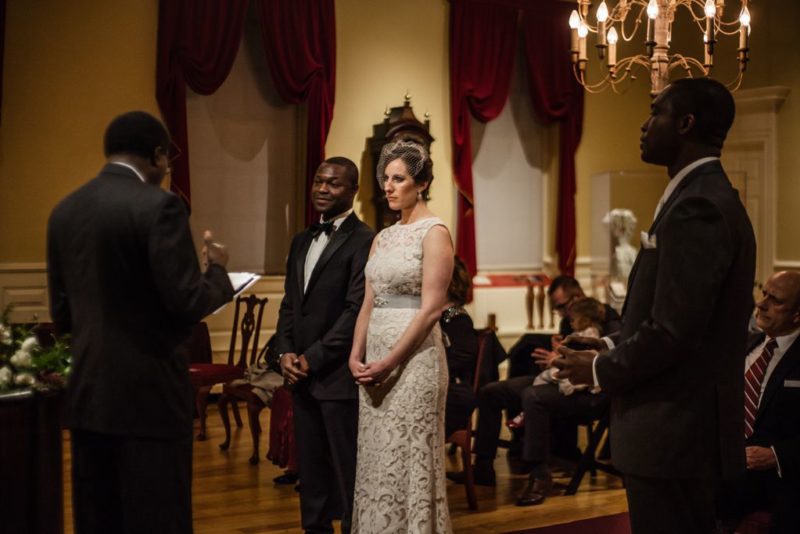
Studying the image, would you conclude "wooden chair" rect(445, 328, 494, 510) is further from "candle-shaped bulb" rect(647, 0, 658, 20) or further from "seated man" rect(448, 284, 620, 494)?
"candle-shaped bulb" rect(647, 0, 658, 20)

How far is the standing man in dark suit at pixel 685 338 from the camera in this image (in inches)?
87.7

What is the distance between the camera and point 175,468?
100 inches

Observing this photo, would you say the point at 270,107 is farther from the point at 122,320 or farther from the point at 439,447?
the point at 122,320

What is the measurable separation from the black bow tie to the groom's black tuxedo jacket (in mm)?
31

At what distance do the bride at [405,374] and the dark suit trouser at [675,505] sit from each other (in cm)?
130

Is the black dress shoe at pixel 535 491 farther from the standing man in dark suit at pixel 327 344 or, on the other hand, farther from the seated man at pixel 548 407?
the standing man in dark suit at pixel 327 344

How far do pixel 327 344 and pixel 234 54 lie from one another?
15.5 ft

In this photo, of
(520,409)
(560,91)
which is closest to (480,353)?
(520,409)

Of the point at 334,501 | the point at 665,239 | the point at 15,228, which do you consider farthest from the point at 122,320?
the point at 15,228

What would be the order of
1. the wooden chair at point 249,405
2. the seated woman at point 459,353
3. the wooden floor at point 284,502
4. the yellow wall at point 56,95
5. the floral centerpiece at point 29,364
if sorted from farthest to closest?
the yellow wall at point 56,95
the wooden chair at point 249,405
the seated woman at point 459,353
the wooden floor at point 284,502
the floral centerpiece at point 29,364

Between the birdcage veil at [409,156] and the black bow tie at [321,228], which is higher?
the birdcage veil at [409,156]

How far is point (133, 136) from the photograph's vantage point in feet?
8.32

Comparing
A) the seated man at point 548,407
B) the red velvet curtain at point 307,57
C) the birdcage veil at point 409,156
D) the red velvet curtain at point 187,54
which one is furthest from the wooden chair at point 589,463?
the red velvet curtain at point 187,54

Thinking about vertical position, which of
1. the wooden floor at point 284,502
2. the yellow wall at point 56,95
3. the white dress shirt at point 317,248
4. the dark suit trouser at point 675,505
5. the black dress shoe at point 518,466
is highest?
the yellow wall at point 56,95
